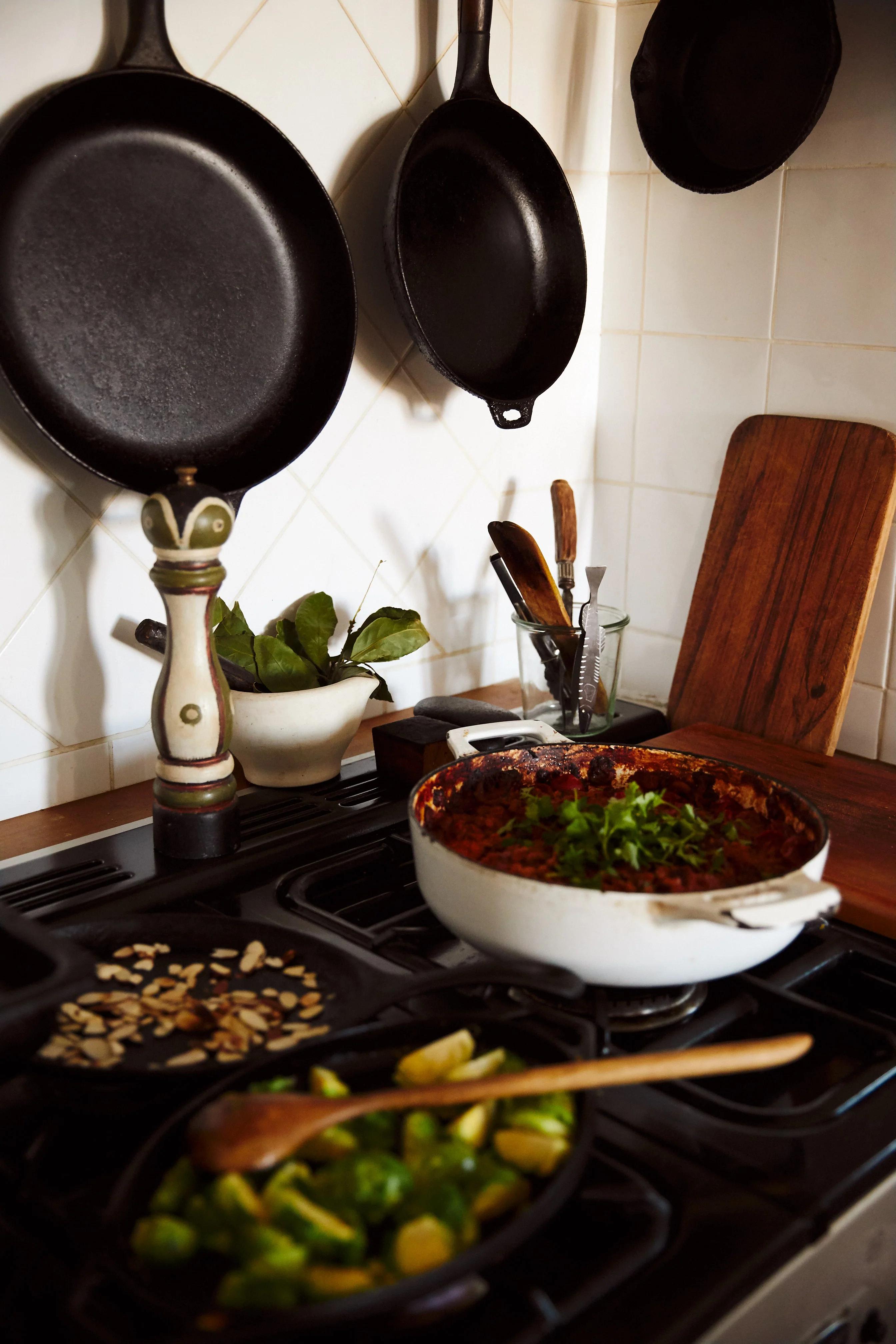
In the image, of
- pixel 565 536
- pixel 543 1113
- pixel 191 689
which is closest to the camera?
pixel 543 1113

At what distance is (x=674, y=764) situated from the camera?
0.90 metres

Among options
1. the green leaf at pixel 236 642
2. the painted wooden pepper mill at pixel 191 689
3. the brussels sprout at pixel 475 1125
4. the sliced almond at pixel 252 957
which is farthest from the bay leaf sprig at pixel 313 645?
the brussels sprout at pixel 475 1125

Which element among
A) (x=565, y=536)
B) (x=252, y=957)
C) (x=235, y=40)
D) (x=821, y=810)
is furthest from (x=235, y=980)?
(x=235, y=40)

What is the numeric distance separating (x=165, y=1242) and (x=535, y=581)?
0.80 metres

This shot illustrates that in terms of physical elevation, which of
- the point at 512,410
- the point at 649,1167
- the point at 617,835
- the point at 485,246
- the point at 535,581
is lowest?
the point at 649,1167

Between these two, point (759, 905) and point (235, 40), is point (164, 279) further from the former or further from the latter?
point (759, 905)

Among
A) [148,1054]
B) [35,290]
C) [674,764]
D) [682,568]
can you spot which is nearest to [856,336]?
[682,568]

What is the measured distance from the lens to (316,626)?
3.66ft

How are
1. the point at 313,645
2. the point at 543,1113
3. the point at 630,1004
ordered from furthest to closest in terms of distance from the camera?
the point at 313,645 → the point at 630,1004 → the point at 543,1113

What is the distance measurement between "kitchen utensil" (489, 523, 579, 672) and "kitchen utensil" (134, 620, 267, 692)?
29 cm

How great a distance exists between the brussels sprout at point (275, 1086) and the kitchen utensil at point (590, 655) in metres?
0.64

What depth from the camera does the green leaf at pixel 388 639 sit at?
3.68ft

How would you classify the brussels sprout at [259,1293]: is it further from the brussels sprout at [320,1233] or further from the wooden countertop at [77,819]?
the wooden countertop at [77,819]

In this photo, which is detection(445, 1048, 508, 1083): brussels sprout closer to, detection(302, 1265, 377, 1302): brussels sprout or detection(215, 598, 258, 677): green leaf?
detection(302, 1265, 377, 1302): brussels sprout
